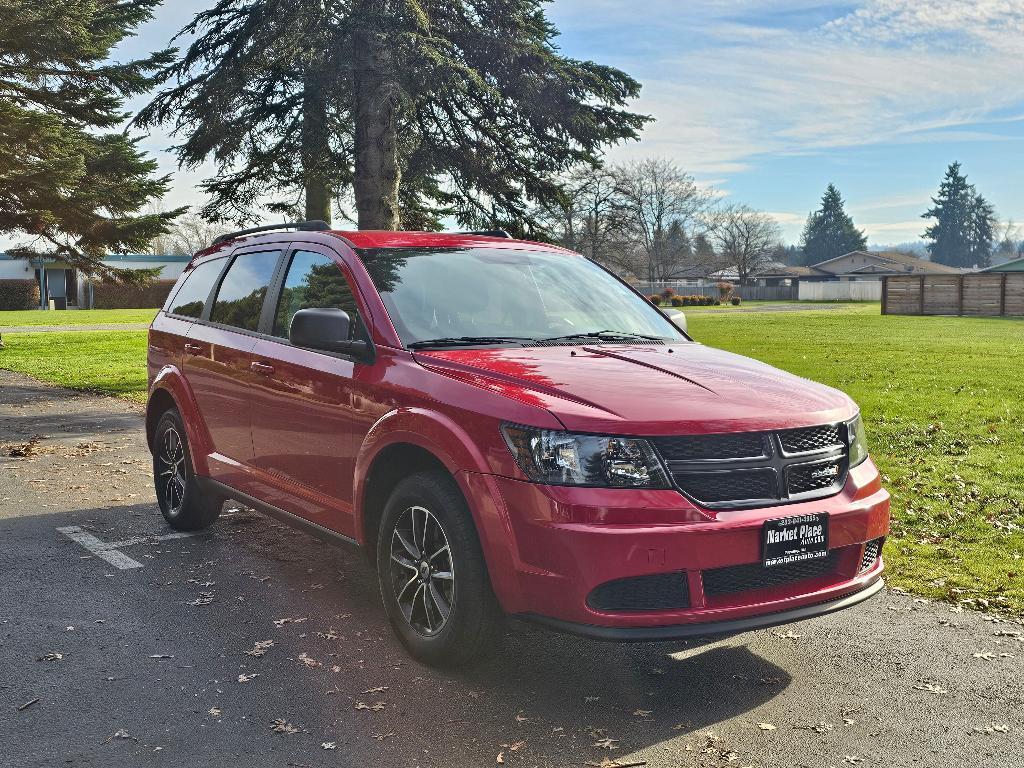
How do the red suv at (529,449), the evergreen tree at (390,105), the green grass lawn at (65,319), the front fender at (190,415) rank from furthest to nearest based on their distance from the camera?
1. the green grass lawn at (65,319)
2. the evergreen tree at (390,105)
3. the front fender at (190,415)
4. the red suv at (529,449)

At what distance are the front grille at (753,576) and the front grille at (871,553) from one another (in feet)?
1.05

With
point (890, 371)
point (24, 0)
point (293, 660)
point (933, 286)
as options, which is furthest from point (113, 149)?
point (933, 286)

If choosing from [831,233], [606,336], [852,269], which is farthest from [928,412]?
[831,233]

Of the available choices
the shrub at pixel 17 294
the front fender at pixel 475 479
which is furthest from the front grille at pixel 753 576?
the shrub at pixel 17 294

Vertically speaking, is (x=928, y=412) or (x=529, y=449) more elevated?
(x=529, y=449)

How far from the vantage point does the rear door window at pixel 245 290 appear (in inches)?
244

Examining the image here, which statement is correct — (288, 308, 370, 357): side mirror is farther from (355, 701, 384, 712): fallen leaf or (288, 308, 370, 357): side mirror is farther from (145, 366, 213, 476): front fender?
(145, 366, 213, 476): front fender

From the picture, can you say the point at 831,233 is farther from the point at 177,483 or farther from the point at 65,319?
the point at 177,483

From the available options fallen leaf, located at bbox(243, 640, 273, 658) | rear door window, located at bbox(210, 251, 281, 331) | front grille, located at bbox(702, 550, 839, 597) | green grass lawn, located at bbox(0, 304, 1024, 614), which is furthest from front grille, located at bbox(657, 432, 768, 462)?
rear door window, located at bbox(210, 251, 281, 331)

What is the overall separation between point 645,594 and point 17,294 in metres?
66.9

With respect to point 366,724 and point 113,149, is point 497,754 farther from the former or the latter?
point 113,149

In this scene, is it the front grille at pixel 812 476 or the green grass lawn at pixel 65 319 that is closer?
the front grille at pixel 812 476

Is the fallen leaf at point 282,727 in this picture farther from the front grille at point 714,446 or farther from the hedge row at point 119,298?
the hedge row at point 119,298

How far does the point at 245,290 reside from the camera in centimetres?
642
